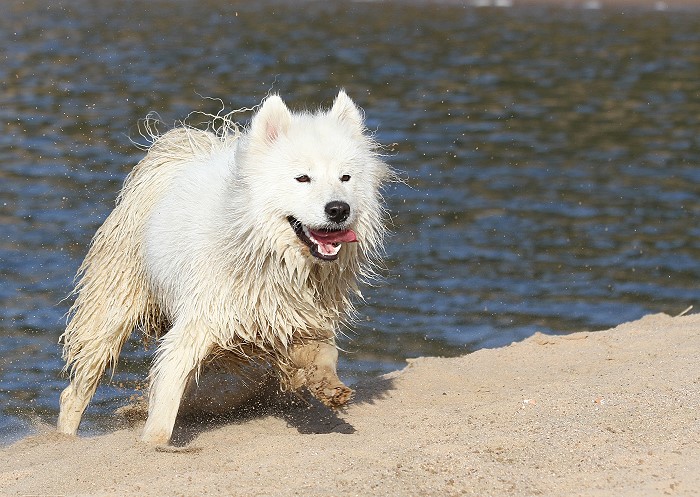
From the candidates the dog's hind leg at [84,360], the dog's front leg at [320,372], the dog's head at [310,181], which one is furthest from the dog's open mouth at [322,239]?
the dog's hind leg at [84,360]

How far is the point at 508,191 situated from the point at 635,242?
2675 millimetres

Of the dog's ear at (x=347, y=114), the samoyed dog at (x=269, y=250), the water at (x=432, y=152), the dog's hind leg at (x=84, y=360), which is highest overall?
the dog's ear at (x=347, y=114)

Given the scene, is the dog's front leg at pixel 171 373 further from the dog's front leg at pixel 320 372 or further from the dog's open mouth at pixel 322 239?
the dog's open mouth at pixel 322 239

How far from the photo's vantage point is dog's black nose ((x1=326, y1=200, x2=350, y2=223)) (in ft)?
21.9

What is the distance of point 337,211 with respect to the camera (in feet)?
22.0

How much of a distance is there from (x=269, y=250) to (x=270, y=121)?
83 centimetres

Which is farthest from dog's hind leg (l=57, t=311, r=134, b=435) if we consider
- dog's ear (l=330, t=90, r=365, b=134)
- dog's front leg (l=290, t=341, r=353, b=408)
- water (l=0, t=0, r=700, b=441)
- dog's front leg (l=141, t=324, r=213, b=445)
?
dog's ear (l=330, t=90, r=365, b=134)

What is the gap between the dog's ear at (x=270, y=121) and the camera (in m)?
7.02

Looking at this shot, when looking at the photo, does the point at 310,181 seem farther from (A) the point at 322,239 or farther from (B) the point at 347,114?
(B) the point at 347,114

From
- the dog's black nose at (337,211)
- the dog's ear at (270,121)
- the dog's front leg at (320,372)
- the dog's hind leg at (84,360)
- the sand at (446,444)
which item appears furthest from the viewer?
the dog's hind leg at (84,360)

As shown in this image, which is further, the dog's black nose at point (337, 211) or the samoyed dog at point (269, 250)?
the samoyed dog at point (269, 250)

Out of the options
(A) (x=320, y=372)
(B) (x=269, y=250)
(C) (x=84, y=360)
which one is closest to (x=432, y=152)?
(C) (x=84, y=360)

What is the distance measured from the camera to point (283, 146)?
7020 millimetres

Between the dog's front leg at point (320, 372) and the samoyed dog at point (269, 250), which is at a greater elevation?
the samoyed dog at point (269, 250)
